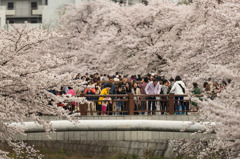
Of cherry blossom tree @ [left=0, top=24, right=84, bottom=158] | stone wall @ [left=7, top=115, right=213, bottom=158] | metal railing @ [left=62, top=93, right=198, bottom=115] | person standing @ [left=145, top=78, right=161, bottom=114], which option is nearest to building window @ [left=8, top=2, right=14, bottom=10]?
metal railing @ [left=62, top=93, right=198, bottom=115]

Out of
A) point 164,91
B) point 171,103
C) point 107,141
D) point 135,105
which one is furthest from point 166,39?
point 107,141

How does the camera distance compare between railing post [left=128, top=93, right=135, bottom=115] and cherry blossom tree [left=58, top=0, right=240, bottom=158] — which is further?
railing post [left=128, top=93, right=135, bottom=115]

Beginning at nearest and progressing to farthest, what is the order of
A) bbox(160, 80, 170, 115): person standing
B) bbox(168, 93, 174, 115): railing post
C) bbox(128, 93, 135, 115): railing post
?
bbox(128, 93, 135, 115): railing post, bbox(168, 93, 174, 115): railing post, bbox(160, 80, 170, 115): person standing

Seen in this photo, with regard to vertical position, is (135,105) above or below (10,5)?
below

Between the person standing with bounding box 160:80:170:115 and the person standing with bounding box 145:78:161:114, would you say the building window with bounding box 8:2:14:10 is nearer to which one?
the person standing with bounding box 160:80:170:115

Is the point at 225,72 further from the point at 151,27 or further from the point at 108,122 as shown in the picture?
the point at 151,27

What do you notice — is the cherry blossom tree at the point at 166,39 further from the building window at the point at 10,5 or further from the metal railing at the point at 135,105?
the building window at the point at 10,5

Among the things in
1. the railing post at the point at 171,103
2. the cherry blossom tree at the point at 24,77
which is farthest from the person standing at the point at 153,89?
the cherry blossom tree at the point at 24,77

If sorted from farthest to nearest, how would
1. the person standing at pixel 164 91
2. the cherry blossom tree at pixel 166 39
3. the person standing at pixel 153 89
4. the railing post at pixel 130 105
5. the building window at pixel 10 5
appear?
the building window at pixel 10 5, the person standing at pixel 164 91, the person standing at pixel 153 89, the railing post at pixel 130 105, the cherry blossom tree at pixel 166 39

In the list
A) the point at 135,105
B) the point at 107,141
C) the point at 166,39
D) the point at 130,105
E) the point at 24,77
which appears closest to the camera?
the point at 24,77

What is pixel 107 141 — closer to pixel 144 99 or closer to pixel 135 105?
pixel 135 105

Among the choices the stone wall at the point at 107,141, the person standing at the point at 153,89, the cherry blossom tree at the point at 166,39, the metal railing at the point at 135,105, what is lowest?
the stone wall at the point at 107,141

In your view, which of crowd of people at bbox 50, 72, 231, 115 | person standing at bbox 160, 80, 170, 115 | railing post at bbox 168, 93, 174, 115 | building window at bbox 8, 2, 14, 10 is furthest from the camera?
building window at bbox 8, 2, 14, 10

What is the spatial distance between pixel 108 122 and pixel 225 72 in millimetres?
Result: 10433
